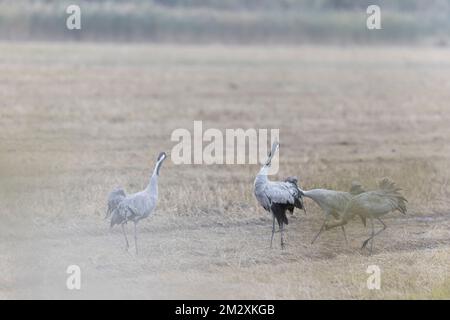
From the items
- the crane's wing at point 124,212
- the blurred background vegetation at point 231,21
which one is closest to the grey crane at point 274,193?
the crane's wing at point 124,212

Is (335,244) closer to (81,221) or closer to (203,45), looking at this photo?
(81,221)

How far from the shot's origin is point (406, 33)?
35344 mm

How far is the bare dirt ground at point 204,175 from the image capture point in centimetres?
976

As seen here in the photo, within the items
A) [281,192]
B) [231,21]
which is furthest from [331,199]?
[231,21]

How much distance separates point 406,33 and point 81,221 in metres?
25.8

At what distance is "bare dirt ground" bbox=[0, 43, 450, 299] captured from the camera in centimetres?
976
